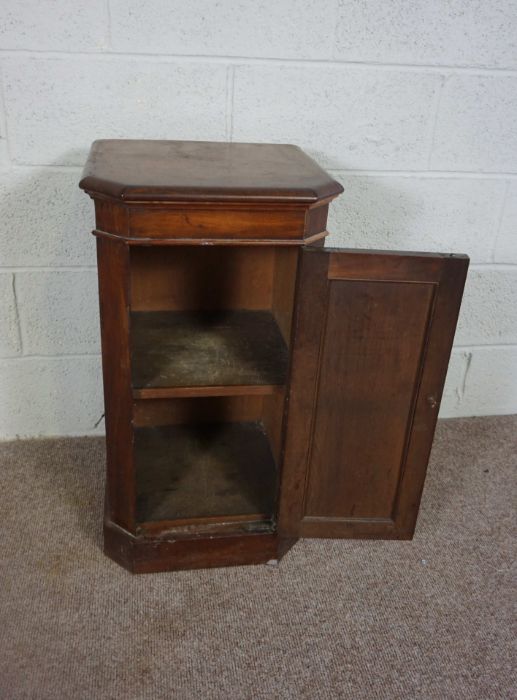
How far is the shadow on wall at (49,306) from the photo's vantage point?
172cm

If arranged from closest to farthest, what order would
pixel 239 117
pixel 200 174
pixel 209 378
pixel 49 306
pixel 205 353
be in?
1. pixel 200 174
2. pixel 209 378
3. pixel 205 353
4. pixel 239 117
5. pixel 49 306

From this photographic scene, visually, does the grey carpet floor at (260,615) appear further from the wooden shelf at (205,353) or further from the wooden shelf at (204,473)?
the wooden shelf at (205,353)

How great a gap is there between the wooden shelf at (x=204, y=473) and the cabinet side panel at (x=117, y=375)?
10cm

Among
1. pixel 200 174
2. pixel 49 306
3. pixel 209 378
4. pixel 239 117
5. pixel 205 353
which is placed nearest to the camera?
pixel 200 174

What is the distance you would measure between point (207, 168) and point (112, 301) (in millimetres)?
343

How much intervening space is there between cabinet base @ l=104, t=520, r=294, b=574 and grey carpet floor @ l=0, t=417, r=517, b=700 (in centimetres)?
2

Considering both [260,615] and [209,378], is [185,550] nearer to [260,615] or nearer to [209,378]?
[260,615]

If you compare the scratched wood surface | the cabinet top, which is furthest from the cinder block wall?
the scratched wood surface

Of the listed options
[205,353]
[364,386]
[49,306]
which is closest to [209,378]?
[205,353]

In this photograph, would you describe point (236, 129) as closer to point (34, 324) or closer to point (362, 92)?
point (362, 92)

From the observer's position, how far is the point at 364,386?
1470 mm

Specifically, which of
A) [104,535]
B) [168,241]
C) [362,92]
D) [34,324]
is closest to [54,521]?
[104,535]

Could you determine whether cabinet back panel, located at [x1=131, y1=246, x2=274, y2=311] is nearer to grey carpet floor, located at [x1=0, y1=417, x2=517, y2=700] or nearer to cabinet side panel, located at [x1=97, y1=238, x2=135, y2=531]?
cabinet side panel, located at [x1=97, y1=238, x2=135, y2=531]

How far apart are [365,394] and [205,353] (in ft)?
1.26
